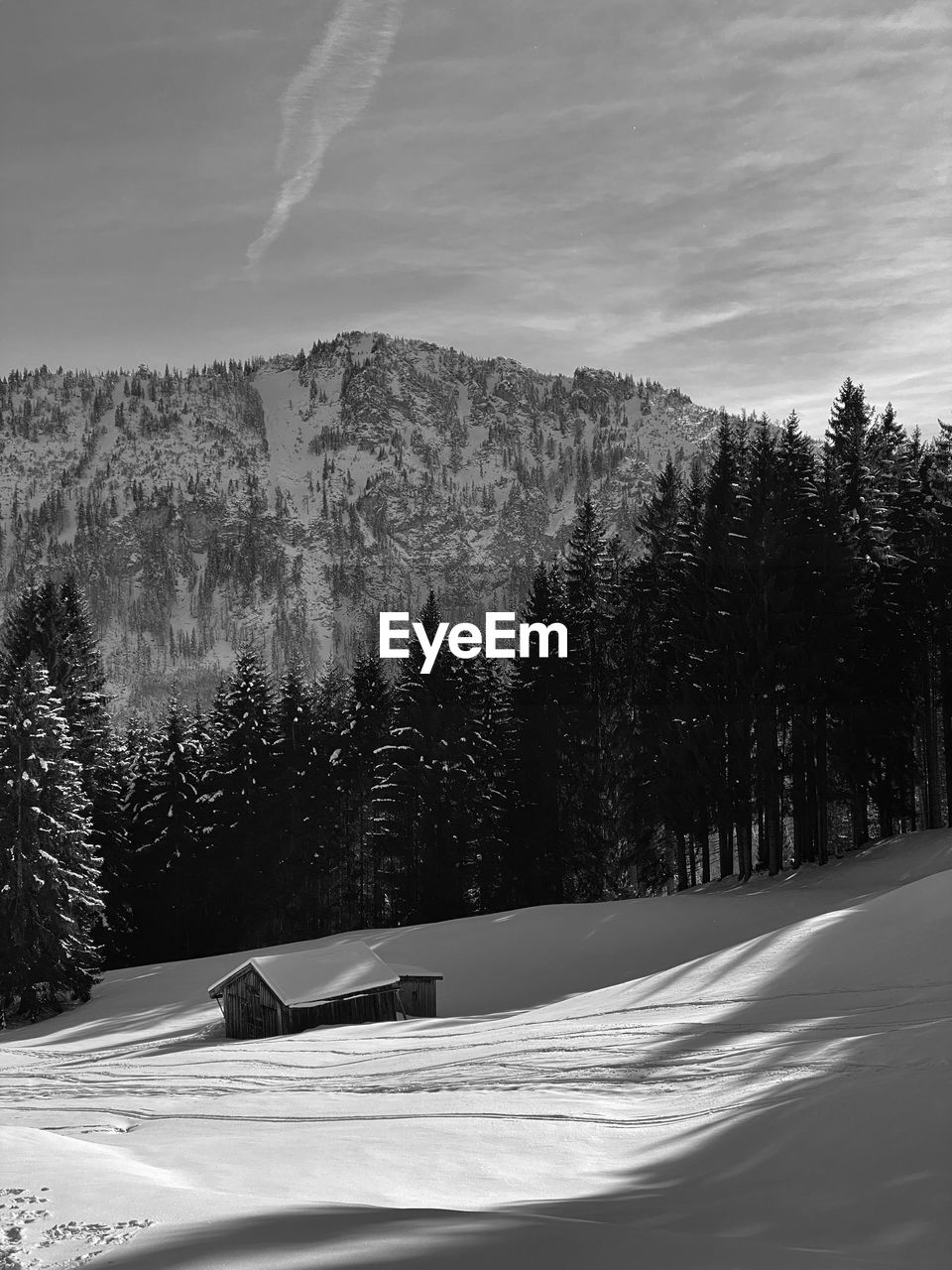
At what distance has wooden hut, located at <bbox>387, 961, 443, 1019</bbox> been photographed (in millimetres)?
25547

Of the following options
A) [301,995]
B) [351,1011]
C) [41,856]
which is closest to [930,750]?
[351,1011]

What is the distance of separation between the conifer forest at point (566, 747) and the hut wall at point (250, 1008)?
8.90 meters

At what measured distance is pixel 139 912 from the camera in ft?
152

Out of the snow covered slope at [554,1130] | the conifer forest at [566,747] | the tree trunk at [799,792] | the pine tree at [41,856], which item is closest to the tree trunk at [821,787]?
the conifer forest at [566,747]

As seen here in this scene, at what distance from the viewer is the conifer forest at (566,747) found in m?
33.4

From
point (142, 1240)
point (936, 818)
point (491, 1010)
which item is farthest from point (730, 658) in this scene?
point (142, 1240)

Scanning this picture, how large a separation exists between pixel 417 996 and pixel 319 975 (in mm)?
2578

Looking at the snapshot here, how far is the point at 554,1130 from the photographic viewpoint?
1020 cm

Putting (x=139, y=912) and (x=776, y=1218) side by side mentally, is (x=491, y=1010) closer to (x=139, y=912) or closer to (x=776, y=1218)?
(x=776, y=1218)

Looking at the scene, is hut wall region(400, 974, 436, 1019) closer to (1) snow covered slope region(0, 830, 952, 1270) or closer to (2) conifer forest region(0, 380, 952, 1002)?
(1) snow covered slope region(0, 830, 952, 1270)

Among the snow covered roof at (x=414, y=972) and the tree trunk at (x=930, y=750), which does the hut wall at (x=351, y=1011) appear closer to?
the snow covered roof at (x=414, y=972)

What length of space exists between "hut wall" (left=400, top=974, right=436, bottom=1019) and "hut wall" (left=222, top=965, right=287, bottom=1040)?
326 centimetres

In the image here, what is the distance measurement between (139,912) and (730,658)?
28.5m

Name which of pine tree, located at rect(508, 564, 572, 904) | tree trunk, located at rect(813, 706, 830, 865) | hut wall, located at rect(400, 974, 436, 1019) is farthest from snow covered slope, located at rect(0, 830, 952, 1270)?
pine tree, located at rect(508, 564, 572, 904)
